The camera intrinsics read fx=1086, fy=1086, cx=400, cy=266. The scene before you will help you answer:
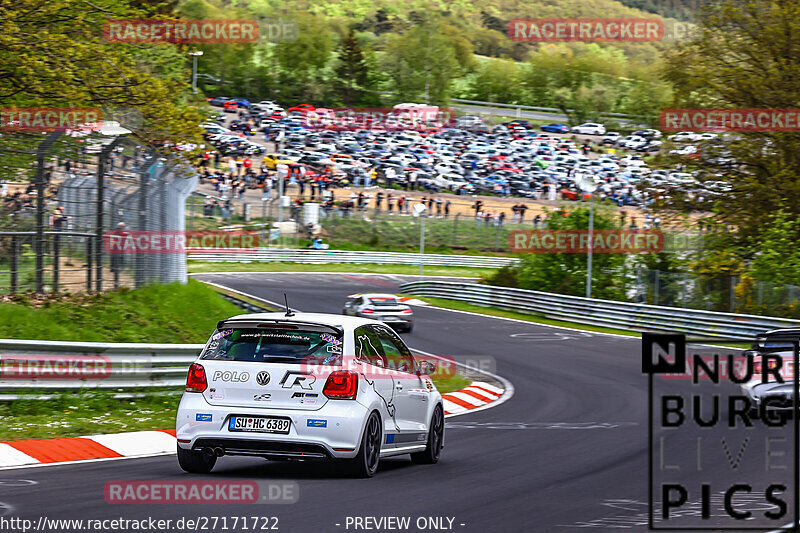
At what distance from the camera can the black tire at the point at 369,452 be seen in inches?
354

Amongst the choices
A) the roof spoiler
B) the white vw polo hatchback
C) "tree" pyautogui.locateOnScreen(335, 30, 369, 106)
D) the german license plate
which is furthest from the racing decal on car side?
"tree" pyautogui.locateOnScreen(335, 30, 369, 106)

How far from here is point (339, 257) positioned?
6381 cm

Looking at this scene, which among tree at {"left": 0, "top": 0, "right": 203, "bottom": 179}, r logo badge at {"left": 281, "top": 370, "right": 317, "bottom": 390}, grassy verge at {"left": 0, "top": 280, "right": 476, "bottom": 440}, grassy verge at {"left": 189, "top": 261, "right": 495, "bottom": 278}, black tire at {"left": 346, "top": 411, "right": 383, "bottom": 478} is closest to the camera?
r logo badge at {"left": 281, "top": 370, "right": 317, "bottom": 390}

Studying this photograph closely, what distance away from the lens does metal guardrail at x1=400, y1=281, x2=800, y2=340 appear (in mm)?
31172

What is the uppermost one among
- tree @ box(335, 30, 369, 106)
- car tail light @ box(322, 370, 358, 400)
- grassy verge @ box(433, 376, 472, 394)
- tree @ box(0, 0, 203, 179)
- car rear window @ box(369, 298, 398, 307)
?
tree @ box(335, 30, 369, 106)

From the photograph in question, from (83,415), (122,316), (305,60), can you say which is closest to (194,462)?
(83,415)

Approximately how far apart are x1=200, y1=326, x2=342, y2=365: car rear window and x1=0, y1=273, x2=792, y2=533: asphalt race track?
1.00m

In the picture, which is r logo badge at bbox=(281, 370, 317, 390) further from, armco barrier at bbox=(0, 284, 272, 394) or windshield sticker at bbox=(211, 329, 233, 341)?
armco barrier at bbox=(0, 284, 272, 394)
